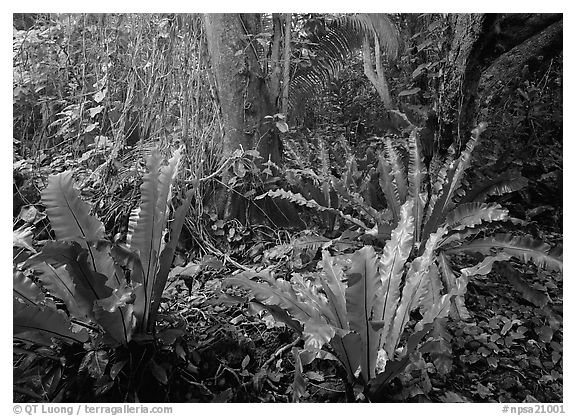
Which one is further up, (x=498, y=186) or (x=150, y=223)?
(x=150, y=223)

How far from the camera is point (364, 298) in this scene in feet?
3.92

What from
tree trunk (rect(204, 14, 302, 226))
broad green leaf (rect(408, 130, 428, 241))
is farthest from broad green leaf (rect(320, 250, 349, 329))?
tree trunk (rect(204, 14, 302, 226))

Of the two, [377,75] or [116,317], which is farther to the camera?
[377,75]

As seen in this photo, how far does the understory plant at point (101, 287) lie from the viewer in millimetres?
1227

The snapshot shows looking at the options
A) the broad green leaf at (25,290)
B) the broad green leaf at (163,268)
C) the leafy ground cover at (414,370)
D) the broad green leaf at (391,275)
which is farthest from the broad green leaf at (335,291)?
the broad green leaf at (25,290)

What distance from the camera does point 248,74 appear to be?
96.5 inches

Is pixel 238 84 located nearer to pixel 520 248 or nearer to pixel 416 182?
pixel 416 182

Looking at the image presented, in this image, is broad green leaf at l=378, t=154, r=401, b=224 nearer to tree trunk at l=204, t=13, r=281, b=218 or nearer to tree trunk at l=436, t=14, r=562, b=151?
tree trunk at l=436, t=14, r=562, b=151

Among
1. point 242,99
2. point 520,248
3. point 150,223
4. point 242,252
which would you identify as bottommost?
point 242,252

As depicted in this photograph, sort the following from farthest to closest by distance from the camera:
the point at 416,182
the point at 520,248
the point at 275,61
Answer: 1. the point at 275,61
2. the point at 416,182
3. the point at 520,248

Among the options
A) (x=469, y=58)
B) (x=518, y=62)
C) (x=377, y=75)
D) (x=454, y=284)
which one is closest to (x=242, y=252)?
(x=454, y=284)

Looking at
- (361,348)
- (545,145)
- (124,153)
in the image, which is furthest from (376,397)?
(545,145)

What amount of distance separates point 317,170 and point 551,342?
178 cm

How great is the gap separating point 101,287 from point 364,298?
2.76 feet
